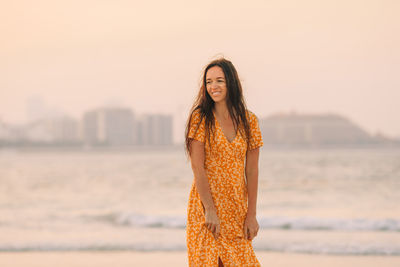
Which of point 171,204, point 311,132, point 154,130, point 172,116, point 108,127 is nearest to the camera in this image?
point 171,204

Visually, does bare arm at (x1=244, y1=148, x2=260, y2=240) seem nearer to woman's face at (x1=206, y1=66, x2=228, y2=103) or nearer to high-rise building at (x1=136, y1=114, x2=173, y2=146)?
woman's face at (x1=206, y1=66, x2=228, y2=103)

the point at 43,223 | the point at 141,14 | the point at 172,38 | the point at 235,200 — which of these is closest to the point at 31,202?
the point at 43,223

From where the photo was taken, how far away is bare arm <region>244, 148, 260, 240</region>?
2.31m

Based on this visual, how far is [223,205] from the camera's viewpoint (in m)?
2.30

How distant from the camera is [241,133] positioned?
2.29 metres

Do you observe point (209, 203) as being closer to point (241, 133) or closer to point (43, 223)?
point (241, 133)

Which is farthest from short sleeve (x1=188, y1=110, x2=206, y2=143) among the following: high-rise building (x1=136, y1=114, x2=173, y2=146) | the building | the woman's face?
the building

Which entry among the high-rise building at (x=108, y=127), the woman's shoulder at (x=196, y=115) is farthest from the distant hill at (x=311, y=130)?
the woman's shoulder at (x=196, y=115)

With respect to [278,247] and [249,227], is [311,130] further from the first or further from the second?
[249,227]

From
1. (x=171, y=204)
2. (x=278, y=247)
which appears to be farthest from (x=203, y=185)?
(x=171, y=204)

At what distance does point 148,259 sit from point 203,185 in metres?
3.49

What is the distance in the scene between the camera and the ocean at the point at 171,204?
6.46 meters

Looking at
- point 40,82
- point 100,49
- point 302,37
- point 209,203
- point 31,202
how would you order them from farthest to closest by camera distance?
point 40,82
point 100,49
point 302,37
point 31,202
point 209,203

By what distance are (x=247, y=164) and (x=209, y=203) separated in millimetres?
279
